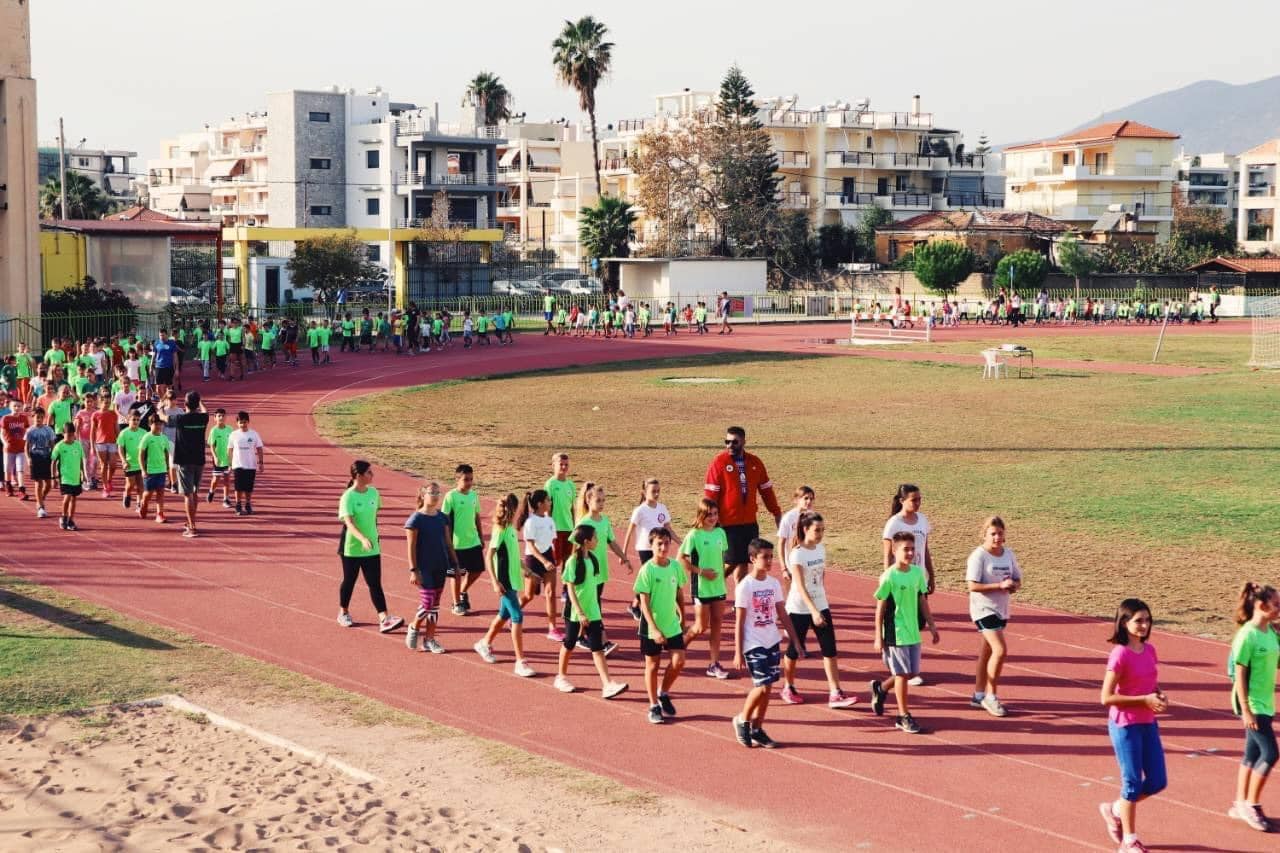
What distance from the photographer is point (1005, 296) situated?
3019 inches

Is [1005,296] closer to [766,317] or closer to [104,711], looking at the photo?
[766,317]

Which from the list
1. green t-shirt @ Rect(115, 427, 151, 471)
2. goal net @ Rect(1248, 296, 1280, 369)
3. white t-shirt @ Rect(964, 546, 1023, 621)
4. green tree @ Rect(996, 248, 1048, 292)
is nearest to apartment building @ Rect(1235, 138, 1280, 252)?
goal net @ Rect(1248, 296, 1280, 369)

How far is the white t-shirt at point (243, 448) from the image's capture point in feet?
69.4

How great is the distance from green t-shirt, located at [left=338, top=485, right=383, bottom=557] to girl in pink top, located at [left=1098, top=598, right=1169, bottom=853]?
25.0 feet

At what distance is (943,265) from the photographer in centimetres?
7662

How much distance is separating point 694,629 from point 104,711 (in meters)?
4.94

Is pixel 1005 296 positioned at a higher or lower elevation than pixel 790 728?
higher

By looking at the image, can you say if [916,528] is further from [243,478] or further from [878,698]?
[243,478]

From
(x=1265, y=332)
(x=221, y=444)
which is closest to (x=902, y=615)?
(x=221, y=444)

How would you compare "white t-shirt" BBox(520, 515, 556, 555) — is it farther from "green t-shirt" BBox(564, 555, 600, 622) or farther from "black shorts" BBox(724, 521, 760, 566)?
"black shorts" BBox(724, 521, 760, 566)

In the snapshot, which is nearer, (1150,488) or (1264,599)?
(1264,599)

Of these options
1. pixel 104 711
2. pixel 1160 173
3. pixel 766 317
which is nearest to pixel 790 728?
pixel 104 711

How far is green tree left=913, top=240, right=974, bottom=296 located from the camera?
76.4 meters

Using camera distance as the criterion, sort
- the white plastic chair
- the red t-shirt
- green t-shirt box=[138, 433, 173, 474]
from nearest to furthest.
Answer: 1. green t-shirt box=[138, 433, 173, 474]
2. the red t-shirt
3. the white plastic chair
